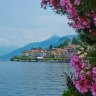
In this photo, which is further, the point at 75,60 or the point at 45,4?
the point at 45,4

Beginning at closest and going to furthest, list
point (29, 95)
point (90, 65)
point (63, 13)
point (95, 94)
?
point (95, 94) < point (90, 65) < point (63, 13) < point (29, 95)

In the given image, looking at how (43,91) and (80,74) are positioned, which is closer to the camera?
(80,74)

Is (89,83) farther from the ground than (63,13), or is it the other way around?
(63,13)

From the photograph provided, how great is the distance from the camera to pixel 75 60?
6484 mm

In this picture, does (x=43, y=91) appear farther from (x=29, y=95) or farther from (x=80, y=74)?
(x=80, y=74)

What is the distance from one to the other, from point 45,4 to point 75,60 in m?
1.87

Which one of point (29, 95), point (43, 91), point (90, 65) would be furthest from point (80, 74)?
point (43, 91)

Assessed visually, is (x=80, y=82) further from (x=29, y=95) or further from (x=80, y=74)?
(x=29, y=95)

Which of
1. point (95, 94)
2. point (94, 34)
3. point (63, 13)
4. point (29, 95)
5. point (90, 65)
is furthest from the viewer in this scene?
point (29, 95)

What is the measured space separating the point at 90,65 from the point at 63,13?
6.08 feet

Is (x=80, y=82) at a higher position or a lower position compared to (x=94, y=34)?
lower

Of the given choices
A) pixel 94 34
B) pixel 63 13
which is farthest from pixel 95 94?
pixel 63 13

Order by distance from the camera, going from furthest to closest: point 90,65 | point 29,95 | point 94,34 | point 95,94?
point 29,95 → point 94,34 → point 90,65 → point 95,94

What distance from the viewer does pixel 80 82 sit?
6.13 m
